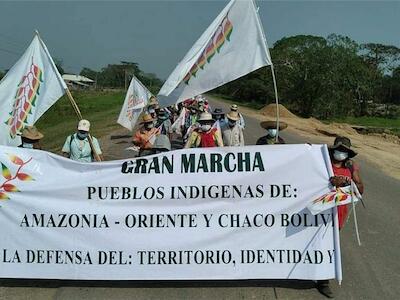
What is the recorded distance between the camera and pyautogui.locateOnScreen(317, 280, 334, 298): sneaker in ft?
17.1

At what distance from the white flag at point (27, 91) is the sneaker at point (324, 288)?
4070 millimetres

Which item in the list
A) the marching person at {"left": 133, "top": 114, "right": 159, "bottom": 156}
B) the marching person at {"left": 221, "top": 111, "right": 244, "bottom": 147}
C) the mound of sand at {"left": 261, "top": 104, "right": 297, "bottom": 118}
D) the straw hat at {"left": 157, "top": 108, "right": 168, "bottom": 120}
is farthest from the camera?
the mound of sand at {"left": 261, "top": 104, "right": 297, "bottom": 118}

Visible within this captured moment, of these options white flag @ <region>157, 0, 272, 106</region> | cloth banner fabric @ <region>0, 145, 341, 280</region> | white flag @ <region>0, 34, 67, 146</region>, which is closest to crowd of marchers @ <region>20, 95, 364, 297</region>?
cloth banner fabric @ <region>0, 145, 341, 280</region>

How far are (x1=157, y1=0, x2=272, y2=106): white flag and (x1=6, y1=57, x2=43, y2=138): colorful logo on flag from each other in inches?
70.6

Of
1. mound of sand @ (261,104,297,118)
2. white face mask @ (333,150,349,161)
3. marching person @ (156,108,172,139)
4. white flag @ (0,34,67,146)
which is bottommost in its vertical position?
mound of sand @ (261,104,297,118)

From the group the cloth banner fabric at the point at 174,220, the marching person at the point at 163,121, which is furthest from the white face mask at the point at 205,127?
the marching person at the point at 163,121

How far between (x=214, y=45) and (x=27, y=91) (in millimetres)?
2608

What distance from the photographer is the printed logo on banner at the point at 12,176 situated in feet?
17.9

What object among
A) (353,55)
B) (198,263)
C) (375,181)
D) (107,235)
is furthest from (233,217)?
(353,55)

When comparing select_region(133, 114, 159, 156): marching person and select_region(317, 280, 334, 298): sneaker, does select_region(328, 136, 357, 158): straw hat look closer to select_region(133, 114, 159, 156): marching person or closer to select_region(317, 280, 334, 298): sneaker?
select_region(317, 280, 334, 298): sneaker

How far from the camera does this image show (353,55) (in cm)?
4559

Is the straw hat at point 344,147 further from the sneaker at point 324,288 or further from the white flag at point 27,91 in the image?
the white flag at point 27,91

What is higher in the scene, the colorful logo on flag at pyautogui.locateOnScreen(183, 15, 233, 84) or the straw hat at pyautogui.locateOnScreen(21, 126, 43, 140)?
the colorful logo on flag at pyautogui.locateOnScreen(183, 15, 233, 84)

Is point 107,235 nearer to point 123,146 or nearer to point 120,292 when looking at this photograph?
point 120,292
